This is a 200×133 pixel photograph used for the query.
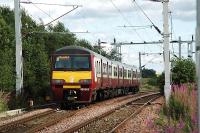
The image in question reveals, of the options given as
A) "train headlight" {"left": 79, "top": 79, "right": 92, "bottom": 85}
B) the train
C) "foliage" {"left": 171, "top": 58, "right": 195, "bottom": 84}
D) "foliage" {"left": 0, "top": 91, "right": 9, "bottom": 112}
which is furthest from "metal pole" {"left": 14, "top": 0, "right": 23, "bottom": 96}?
"foliage" {"left": 171, "top": 58, "right": 195, "bottom": 84}

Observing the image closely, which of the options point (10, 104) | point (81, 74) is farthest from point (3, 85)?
point (81, 74)

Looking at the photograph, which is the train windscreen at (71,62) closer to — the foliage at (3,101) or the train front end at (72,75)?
the train front end at (72,75)

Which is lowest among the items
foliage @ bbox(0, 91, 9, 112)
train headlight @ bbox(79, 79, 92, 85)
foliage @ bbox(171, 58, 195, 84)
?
foliage @ bbox(0, 91, 9, 112)

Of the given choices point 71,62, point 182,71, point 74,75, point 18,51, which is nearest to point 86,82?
point 74,75

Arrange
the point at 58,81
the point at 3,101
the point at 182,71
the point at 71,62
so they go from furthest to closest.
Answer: the point at 182,71 → the point at 71,62 → the point at 58,81 → the point at 3,101

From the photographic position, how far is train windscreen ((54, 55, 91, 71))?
25.7 metres

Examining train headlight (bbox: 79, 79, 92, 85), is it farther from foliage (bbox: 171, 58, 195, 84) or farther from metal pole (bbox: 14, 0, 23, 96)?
foliage (bbox: 171, 58, 195, 84)

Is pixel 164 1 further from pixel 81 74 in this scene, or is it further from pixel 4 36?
pixel 4 36

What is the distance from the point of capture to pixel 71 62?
84.7 feet

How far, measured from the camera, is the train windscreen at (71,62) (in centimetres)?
2570

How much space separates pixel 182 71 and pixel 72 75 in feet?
43.9

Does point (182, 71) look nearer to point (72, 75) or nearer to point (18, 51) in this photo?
point (18, 51)

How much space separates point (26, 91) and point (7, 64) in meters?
4.69

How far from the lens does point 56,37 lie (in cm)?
5569
